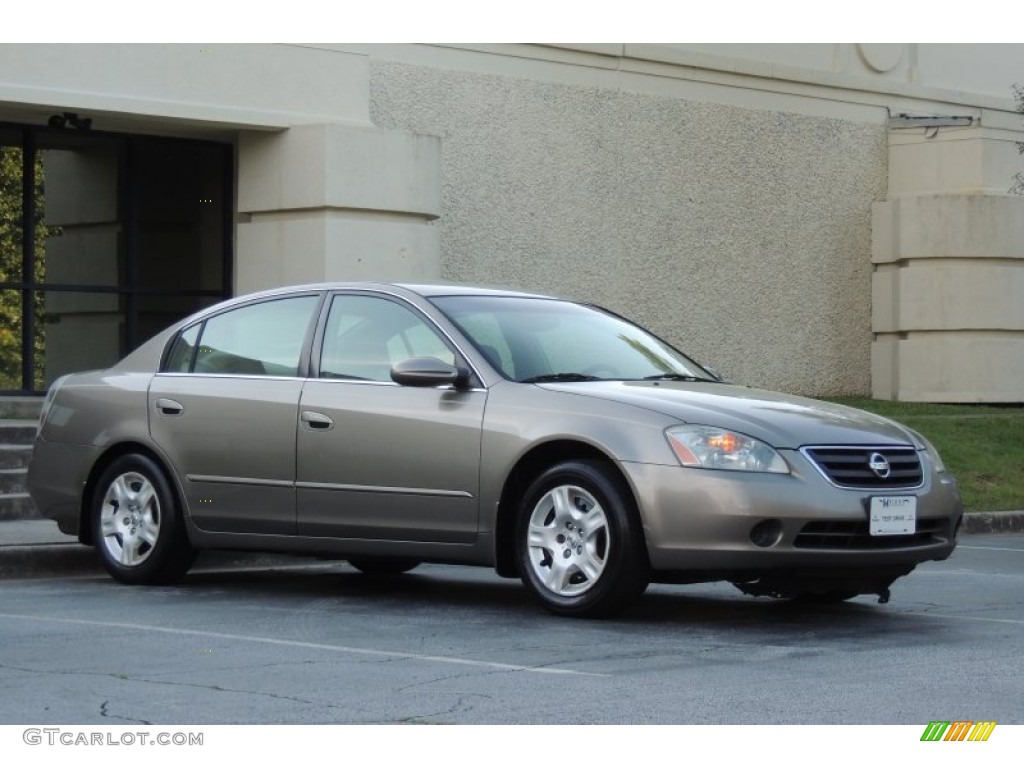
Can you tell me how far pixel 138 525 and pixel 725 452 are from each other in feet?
11.1

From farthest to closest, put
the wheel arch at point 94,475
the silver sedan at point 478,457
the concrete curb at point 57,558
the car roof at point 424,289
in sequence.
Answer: the concrete curb at point 57,558
the wheel arch at point 94,475
the car roof at point 424,289
the silver sedan at point 478,457

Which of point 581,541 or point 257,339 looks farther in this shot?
point 257,339

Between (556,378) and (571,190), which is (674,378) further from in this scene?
Answer: (571,190)

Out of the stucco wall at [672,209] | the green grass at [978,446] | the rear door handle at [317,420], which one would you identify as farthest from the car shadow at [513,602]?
the stucco wall at [672,209]

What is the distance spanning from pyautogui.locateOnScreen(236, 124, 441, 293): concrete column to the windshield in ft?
25.3

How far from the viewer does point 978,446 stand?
17422 mm

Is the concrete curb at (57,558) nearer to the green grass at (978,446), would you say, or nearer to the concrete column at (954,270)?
the green grass at (978,446)

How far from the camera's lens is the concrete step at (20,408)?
16473 mm

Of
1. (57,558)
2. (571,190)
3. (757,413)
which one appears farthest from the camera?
(571,190)

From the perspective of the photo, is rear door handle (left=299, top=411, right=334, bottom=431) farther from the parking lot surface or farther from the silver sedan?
the parking lot surface

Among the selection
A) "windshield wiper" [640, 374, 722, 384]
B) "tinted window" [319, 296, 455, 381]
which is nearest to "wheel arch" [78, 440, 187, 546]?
"tinted window" [319, 296, 455, 381]

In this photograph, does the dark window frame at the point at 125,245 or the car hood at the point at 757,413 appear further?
the dark window frame at the point at 125,245

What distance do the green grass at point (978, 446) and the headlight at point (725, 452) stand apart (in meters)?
7.45
